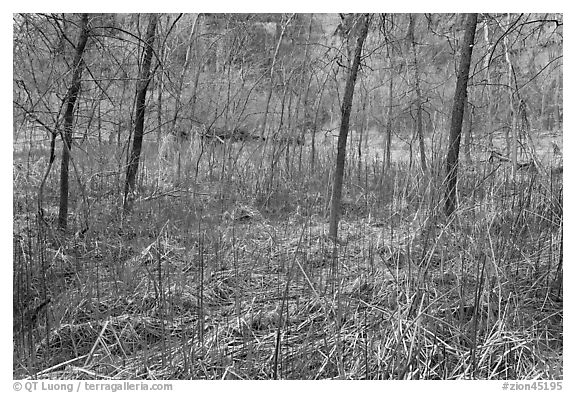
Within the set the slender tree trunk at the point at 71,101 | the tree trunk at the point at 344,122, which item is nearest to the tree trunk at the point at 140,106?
the slender tree trunk at the point at 71,101

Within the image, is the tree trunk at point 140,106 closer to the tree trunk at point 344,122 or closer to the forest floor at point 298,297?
the forest floor at point 298,297

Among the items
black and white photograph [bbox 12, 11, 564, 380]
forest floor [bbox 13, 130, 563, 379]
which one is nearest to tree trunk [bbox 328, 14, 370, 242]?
black and white photograph [bbox 12, 11, 564, 380]

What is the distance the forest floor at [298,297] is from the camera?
1888 mm

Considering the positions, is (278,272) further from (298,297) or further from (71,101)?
(71,101)

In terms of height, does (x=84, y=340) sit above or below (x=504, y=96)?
below

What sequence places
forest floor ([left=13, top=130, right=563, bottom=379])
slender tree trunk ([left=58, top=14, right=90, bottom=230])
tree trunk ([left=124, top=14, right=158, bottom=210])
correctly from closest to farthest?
forest floor ([left=13, top=130, right=563, bottom=379]) < slender tree trunk ([left=58, top=14, right=90, bottom=230]) < tree trunk ([left=124, top=14, right=158, bottom=210])

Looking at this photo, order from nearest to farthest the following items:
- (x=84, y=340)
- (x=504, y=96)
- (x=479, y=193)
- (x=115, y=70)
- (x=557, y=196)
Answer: (x=84, y=340), (x=557, y=196), (x=479, y=193), (x=115, y=70), (x=504, y=96)

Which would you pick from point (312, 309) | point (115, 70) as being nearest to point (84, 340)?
point (312, 309)

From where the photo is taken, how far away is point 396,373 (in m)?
1.83

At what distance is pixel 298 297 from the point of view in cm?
226

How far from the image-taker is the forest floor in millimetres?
1888

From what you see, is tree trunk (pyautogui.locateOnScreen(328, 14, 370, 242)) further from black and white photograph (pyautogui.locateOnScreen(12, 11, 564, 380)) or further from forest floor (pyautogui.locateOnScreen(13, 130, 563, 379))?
forest floor (pyautogui.locateOnScreen(13, 130, 563, 379))

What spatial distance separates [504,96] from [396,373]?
2772mm

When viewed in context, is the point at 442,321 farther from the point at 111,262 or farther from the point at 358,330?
the point at 111,262
